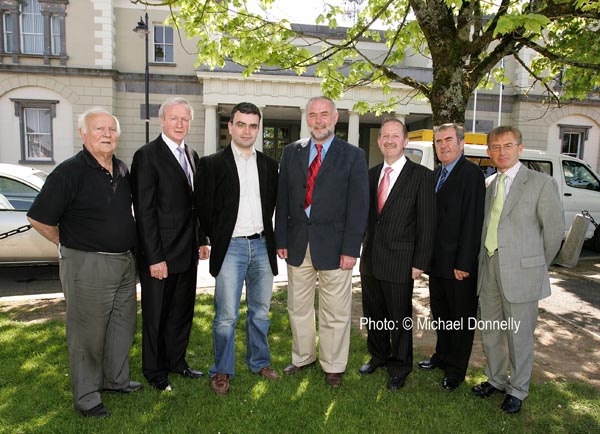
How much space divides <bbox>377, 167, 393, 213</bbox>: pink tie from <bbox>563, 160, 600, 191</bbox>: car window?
776 cm

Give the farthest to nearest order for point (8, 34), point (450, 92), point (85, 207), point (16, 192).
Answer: point (8, 34), point (16, 192), point (450, 92), point (85, 207)

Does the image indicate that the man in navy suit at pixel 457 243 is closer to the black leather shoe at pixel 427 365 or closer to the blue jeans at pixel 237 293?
the black leather shoe at pixel 427 365

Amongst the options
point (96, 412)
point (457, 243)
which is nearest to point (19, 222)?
point (96, 412)

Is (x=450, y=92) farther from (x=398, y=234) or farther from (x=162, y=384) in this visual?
(x=162, y=384)

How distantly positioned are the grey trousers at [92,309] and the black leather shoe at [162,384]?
1.34ft

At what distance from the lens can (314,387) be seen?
A: 3.73 m

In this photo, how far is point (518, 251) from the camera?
3367mm

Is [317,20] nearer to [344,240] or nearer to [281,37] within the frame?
[281,37]

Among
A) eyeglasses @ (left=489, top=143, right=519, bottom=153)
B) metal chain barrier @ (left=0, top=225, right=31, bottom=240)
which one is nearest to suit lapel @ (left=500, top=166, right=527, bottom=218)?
eyeglasses @ (left=489, top=143, right=519, bottom=153)

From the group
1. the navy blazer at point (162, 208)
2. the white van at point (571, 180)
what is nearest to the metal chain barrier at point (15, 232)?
the navy blazer at point (162, 208)

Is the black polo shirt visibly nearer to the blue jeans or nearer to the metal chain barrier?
the blue jeans

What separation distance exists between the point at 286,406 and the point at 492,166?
706cm

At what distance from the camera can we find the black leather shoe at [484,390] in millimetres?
3609

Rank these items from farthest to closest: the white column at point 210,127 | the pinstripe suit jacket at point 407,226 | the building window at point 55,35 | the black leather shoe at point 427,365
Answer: the building window at point 55,35 < the white column at point 210,127 < the black leather shoe at point 427,365 < the pinstripe suit jacket at point 407,226
